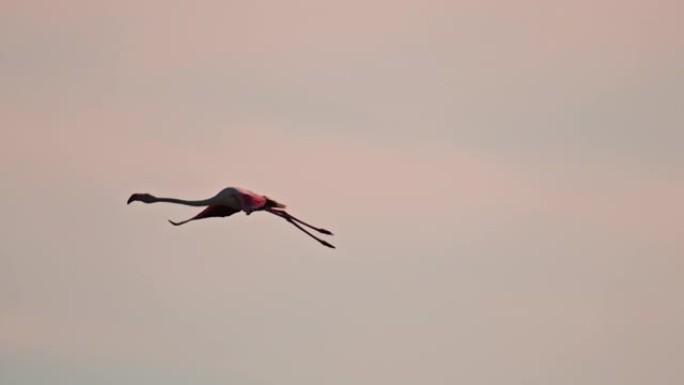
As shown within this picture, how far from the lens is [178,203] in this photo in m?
69.5

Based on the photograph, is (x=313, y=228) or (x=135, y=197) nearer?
(x=313, y=228)

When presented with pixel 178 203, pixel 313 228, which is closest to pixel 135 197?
pixel 178 203

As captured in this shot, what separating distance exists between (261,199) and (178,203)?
326 cm

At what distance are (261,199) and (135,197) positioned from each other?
5.69 m

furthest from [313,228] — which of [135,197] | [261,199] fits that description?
[135,197]

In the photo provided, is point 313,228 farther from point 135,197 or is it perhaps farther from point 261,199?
point 135,197

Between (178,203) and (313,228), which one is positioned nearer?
(313,228)

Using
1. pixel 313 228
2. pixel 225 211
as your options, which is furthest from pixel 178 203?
pixel 313 228

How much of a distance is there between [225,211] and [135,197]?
12.8ft

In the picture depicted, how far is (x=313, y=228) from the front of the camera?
64.7m

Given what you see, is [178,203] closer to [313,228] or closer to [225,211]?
[225,211]

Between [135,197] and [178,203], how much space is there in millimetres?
2466

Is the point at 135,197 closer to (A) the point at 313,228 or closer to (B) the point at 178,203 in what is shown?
(B) the point at 178,203

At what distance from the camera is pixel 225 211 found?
2702 inches
